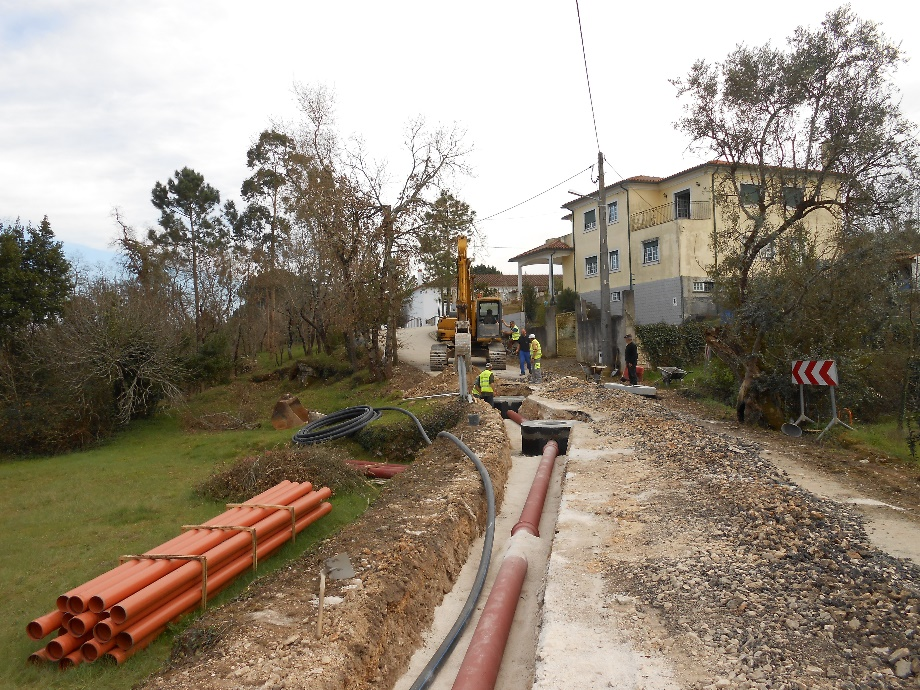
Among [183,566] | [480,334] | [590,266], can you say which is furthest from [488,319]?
[183,566]

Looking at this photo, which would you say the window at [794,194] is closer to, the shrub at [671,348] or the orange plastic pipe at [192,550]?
the shrub at [671,348]

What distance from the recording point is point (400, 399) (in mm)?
19641

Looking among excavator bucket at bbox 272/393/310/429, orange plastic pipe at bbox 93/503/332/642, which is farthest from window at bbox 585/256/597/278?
orange plastic pipe at bbox 93/503/332/642

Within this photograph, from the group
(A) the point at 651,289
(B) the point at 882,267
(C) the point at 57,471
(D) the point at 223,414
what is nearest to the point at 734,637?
(B) the point at 882,267

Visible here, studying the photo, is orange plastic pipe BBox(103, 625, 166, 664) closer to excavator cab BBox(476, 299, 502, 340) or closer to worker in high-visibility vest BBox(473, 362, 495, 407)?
worker in high-visibility vest BBox(473, 362, 495, 407)

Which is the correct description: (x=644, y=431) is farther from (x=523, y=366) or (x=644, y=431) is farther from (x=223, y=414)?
(x=223, y=414)

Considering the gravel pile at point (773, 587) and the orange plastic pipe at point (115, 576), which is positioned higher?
the gravel pile at point (773, 587)

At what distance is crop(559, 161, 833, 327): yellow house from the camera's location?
28266 mm

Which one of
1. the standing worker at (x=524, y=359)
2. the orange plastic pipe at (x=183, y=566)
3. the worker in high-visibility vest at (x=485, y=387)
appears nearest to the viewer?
the orange plastic pipe at (x=183, y=566)

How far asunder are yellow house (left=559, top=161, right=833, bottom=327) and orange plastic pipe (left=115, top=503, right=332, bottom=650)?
20116mm

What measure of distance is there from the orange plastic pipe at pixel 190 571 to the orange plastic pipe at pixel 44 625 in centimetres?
60

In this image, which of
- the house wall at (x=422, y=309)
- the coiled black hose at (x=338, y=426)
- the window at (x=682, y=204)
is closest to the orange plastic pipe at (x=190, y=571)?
the coiled black hose at (x=338, y=426)

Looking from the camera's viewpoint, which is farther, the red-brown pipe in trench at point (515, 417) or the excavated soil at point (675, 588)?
the red-brown pipe in trench at point (515, 417)

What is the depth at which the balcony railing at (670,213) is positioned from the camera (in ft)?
94.8
